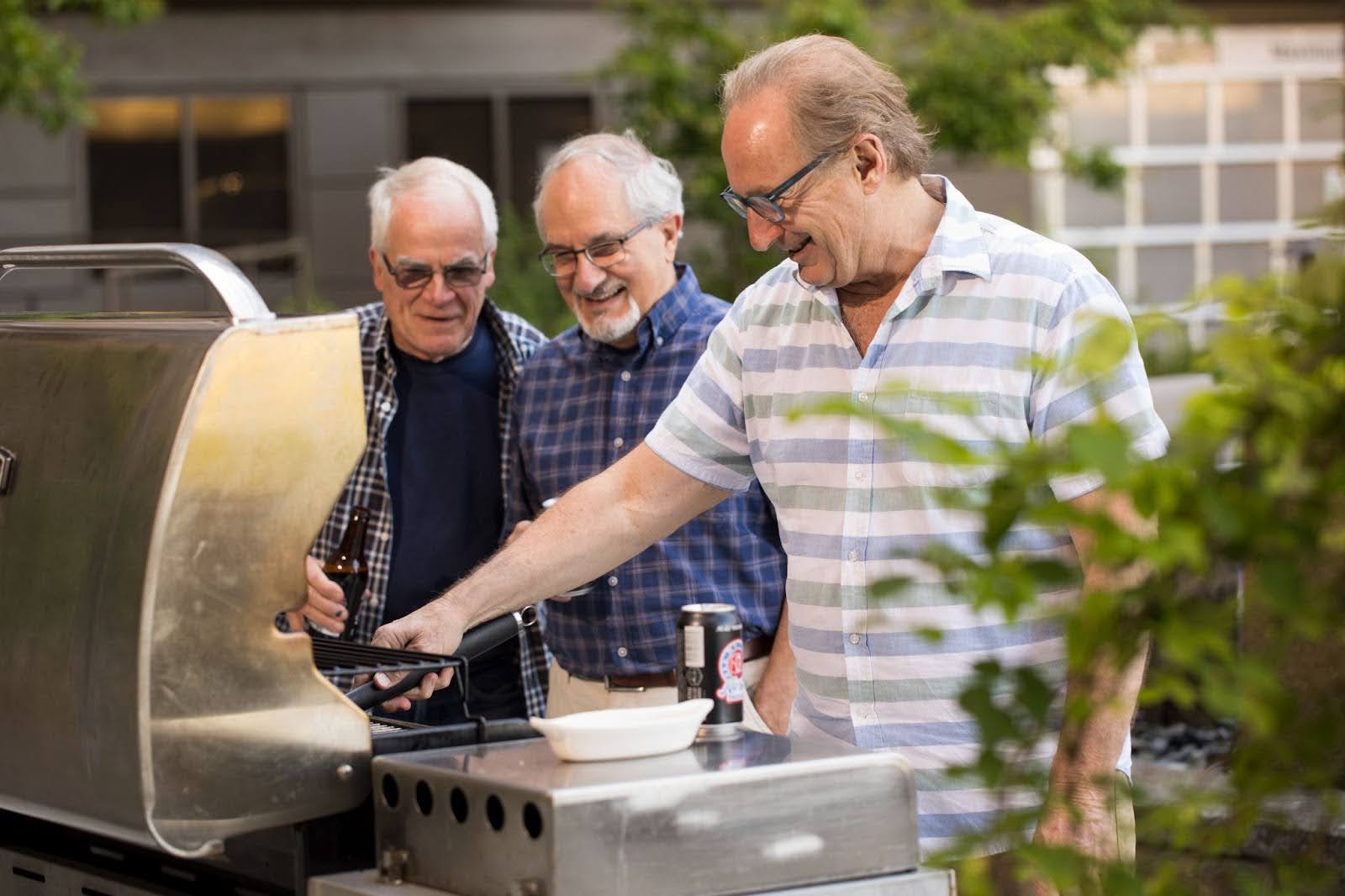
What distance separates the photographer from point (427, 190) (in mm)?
4648

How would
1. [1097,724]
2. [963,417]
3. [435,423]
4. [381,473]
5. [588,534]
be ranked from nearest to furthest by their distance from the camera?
[1097,724], [963,417], [588,534], [381,473], [435,423]

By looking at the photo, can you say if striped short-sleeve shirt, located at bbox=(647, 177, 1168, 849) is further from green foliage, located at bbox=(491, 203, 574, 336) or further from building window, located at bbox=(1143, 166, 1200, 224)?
building window, located at bbox=(1143, 166, 1200, 224)

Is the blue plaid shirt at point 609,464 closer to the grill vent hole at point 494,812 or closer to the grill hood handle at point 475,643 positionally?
the grill hood handle at point 475,643

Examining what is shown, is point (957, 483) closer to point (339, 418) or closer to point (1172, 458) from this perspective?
point (339, 418)

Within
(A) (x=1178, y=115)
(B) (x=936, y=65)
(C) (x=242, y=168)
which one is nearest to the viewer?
(B) (x=936, y=65)

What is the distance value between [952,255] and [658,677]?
1548mm

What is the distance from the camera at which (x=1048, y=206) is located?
1855 cm

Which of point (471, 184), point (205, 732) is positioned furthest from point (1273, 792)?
point (471, 184)

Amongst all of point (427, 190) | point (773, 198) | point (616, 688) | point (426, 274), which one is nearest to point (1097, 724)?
point (773, 198)

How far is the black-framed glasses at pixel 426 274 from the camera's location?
461 cm

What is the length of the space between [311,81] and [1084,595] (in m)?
16.5

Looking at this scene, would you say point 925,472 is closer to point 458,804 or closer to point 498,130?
point 458,804

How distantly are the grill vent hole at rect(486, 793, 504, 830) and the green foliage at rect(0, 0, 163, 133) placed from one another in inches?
344

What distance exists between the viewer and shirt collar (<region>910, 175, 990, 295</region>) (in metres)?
3.05
